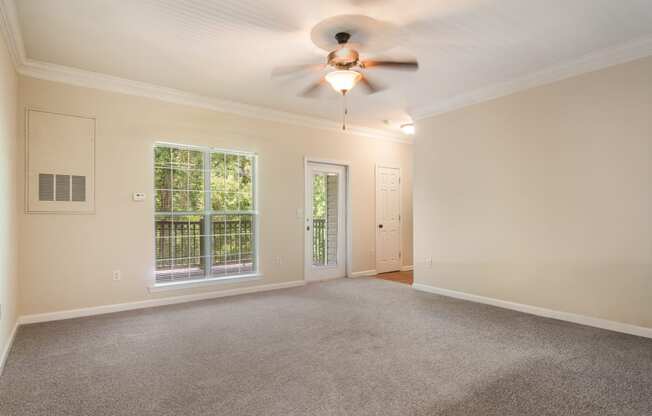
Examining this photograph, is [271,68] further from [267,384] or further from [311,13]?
[267,384]

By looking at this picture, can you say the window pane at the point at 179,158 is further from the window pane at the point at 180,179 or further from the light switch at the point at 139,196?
the light switch at the point at 139,196

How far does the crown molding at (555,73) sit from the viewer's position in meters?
3.45

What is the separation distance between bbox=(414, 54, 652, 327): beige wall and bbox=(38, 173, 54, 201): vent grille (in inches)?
182

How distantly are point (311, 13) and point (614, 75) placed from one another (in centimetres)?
300

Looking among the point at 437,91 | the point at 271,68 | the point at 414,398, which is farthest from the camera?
the point at 437,91

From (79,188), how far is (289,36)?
2830 mm

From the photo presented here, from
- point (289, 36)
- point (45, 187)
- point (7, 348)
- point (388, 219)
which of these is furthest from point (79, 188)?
point (388, 219)

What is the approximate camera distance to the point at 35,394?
2.40m

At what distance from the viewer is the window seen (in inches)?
189

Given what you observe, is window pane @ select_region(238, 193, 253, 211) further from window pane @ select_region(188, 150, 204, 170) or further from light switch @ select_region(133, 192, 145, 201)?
light switch @ select_region(133, 192, 145, 201)

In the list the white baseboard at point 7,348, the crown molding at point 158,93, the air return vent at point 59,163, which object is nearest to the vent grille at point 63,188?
the air return vent at point 59,163

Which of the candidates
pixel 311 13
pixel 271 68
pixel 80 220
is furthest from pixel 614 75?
pixel 80 220

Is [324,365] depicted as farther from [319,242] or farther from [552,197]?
[319,242]

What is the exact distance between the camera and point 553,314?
13.3ft
